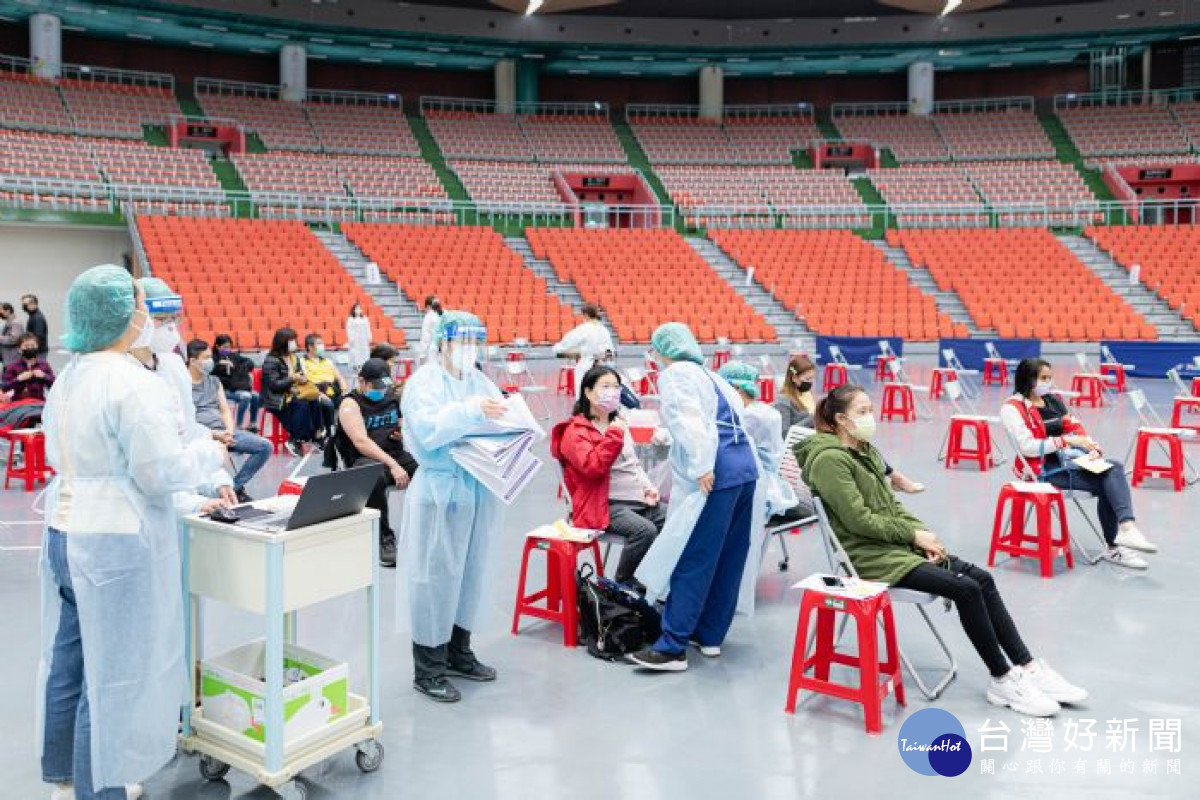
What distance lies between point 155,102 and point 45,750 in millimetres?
27833

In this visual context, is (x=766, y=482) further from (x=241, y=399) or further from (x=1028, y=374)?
(x=241, y=399)

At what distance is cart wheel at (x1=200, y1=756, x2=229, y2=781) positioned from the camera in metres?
3.06

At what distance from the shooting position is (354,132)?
28.5 meters

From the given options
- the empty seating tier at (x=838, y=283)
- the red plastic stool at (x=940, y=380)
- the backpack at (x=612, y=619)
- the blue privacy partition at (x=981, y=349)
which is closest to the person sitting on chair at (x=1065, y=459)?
the backpack at (x=612, y=619)

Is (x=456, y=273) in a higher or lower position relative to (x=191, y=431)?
higher

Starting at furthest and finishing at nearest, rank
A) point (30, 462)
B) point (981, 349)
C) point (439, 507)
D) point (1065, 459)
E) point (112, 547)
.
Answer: point (981, 349) < point (30, 462) < point (1065, 459) < point (439, 507) < point (112, 547)

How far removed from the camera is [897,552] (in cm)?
391

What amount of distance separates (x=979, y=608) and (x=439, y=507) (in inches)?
82.8

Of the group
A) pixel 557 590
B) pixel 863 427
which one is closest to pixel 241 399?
pixel 557 590

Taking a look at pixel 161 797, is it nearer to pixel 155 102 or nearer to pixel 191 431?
pixel 191 431

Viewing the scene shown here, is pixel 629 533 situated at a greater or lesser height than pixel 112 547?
lesser

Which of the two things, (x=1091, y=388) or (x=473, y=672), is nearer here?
(x=473, y=672)

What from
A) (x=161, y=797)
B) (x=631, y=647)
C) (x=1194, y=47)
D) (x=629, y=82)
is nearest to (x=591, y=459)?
(x=631, y=647)

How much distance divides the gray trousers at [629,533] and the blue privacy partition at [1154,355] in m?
13.7
